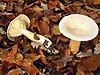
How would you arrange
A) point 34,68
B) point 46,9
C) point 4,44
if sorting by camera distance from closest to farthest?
point 34,68
point 4,44
point 46,9

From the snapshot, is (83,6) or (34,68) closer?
(34,68)

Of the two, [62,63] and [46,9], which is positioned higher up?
[46,9]

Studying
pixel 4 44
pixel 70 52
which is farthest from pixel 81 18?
pixel 4 44

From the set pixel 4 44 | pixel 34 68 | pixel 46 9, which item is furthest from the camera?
pixel 46 9

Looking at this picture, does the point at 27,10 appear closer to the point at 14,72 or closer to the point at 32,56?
the point at 32,56

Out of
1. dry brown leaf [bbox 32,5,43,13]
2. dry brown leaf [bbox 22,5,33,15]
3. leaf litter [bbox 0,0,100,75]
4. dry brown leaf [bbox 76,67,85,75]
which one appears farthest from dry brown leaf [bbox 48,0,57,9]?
dry brown leaf [bbox 76,67,85,75]

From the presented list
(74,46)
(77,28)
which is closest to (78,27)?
(77,28)

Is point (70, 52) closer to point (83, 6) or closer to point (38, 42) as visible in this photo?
point (38, 42)
